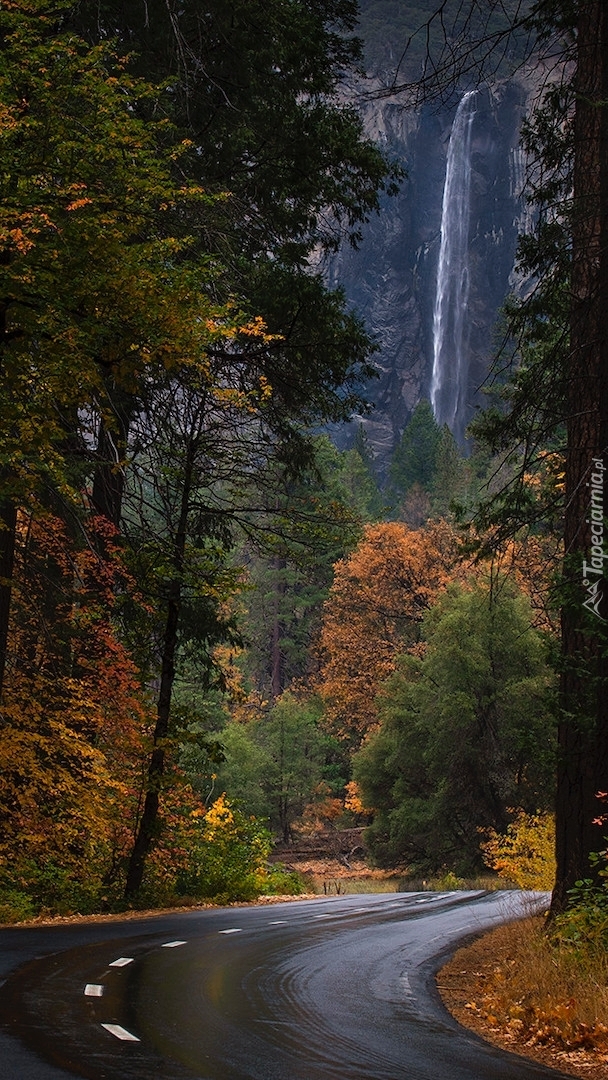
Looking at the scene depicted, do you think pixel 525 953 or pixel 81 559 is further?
pixel 81 559

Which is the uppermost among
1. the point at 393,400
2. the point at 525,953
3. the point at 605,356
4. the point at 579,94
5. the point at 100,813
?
the point at 393,400

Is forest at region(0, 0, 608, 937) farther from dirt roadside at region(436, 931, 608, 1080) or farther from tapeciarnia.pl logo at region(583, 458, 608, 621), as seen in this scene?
dirt roadside at region(436, 931, 608, 1080)

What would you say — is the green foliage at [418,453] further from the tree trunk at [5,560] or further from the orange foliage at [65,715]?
the tree trunk at [5,560]

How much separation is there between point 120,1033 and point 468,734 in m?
32.3

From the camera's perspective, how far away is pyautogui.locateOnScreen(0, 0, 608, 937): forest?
9359mm

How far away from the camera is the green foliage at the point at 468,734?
36219mm

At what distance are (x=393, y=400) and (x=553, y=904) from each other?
10493 cm

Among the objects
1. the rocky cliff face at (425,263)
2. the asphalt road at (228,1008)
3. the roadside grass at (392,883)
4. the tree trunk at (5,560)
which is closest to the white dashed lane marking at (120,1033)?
the asphalt road at (228,1008)

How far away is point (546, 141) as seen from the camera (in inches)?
485

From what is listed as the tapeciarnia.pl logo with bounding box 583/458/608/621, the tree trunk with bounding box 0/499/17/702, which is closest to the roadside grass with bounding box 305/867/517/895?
the tree trunk with bounding box 0/499/17/702

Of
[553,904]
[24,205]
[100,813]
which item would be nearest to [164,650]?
[100,813]

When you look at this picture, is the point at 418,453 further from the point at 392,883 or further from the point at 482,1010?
the point at 482,1010

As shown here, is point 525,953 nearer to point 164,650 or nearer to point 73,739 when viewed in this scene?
point 73,739

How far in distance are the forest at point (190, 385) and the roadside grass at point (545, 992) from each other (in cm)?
114
